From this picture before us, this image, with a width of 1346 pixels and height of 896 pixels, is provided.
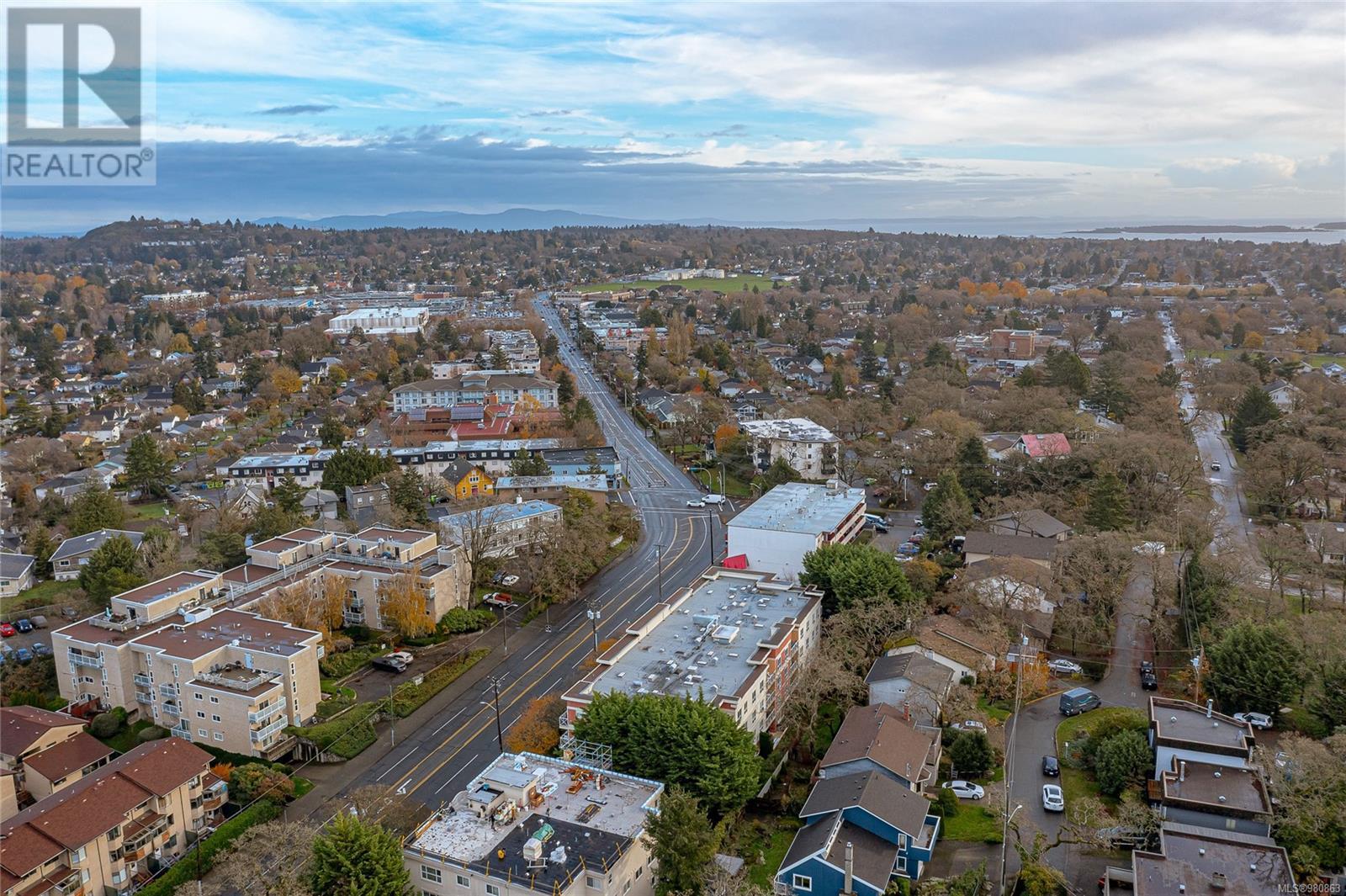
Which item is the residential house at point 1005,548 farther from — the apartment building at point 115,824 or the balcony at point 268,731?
the apartment building at point 115,824

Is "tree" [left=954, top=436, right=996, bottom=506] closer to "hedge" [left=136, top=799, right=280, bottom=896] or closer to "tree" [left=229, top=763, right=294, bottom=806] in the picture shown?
"tree" [left=229, top=763, right=294, bottom=806]

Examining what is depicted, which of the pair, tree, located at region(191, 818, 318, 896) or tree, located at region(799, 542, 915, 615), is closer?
tree, located at region(191, 818, 318, 896)

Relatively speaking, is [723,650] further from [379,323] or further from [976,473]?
[379,323]

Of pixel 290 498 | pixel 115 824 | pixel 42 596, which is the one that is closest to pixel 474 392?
pixel 290 498

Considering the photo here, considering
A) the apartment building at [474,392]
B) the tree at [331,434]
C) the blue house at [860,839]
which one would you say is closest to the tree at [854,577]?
the blue house at [860,839]

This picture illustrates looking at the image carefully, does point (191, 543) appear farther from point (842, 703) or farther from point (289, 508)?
point (842, 703)

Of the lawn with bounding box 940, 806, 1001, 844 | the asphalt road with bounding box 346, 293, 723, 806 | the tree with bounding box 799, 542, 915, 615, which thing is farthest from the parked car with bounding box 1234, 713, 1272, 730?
the asphalt road with bounding box 346, 293, 723, 806
